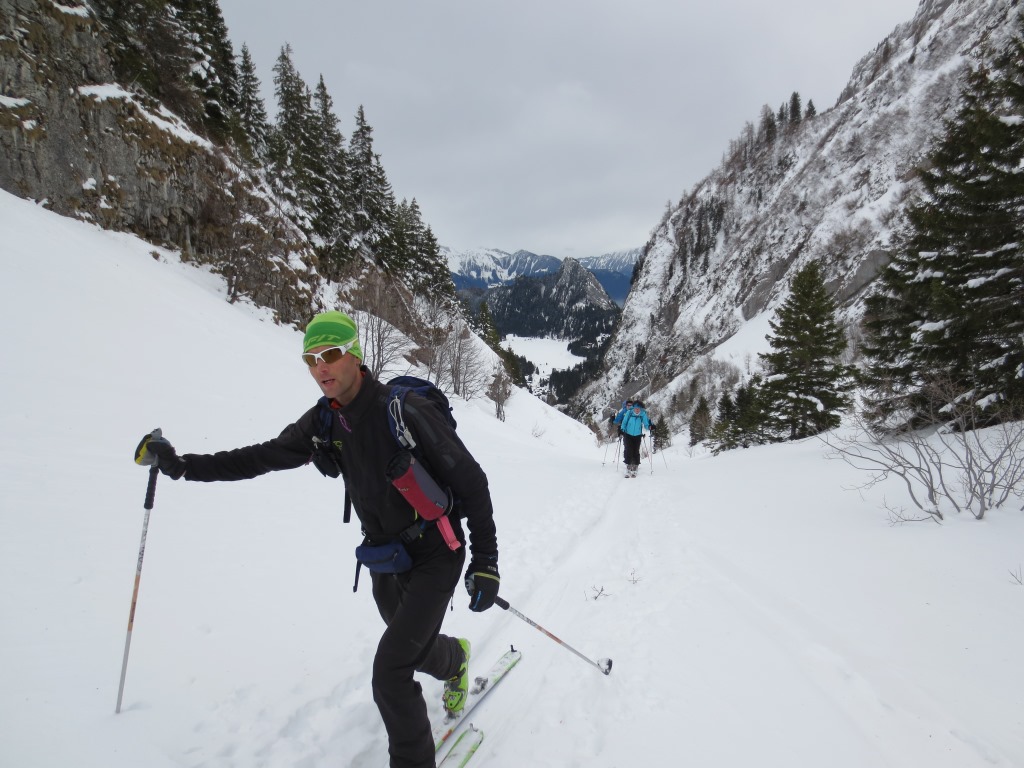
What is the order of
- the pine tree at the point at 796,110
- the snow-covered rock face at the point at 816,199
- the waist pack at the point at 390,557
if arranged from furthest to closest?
the pine tree at the point at 796,110 → the snow-covered rock face at the point at 816,199 → the waist pack at the point at 390,557

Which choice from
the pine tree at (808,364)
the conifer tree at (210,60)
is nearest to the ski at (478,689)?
the pine tree at (808,364)

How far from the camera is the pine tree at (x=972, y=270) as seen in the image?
30.8 feet

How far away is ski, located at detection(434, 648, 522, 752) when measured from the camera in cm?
293

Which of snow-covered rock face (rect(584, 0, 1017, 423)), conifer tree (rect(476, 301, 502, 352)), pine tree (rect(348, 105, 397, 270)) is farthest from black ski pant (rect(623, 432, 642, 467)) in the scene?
snow-covered rock face (rect(584, 0, 1017, 423))

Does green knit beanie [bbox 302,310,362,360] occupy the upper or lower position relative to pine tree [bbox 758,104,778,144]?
lower

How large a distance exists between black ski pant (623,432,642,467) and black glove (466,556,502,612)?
1131cm

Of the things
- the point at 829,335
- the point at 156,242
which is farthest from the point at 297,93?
the point at 829,335

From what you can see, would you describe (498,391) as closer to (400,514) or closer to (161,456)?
(161,456)

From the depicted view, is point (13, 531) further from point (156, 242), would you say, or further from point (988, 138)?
point (156, 242)

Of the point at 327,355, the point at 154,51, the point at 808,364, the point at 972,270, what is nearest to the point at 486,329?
the point at 154,51

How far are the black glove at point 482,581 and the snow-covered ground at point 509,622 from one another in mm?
1217

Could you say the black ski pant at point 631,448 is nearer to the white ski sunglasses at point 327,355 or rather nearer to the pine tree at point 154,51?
the white ski sunglasses at point 327,355

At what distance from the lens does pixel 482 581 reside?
8.30 feet

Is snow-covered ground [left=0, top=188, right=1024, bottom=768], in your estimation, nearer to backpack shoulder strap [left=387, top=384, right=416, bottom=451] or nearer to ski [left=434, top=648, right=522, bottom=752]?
ski [left=434, top=648, right=522, bottom=752]
